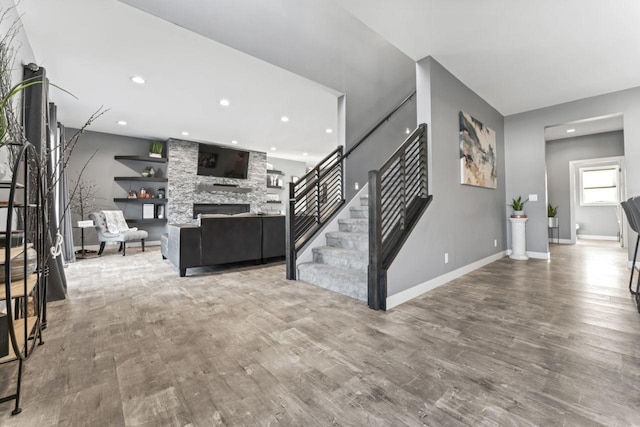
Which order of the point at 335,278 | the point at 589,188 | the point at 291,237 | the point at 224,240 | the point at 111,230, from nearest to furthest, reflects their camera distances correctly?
the point at 335,278 → the point at 291,237 → the point at 224,240 → the point at 111,230 → the point at 589,188

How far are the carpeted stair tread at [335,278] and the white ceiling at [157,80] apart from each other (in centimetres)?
278

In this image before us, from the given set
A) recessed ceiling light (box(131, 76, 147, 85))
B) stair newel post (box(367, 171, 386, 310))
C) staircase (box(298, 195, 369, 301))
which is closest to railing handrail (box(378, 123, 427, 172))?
stair newel post (box(367, 171, 386, 310))

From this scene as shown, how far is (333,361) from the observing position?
1.61 m

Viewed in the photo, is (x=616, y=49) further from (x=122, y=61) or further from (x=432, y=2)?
(x=122, y=61)

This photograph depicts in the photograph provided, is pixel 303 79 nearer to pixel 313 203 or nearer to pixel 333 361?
pixel 313 203

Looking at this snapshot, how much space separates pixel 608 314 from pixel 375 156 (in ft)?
11.7

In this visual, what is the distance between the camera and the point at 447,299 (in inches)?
106

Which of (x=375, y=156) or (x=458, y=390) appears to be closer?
(x=458, y=390)

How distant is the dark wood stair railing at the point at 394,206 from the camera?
245cm

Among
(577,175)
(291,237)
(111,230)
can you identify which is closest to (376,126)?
(291,237)

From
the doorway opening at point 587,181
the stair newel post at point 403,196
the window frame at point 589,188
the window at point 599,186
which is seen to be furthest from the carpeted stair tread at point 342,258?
the window at point 599,186

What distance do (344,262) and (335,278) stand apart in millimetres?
351

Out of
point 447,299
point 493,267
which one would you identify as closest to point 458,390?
point 447,299

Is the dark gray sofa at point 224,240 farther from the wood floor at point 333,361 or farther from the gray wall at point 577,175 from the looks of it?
the gray wall at point 577,175
